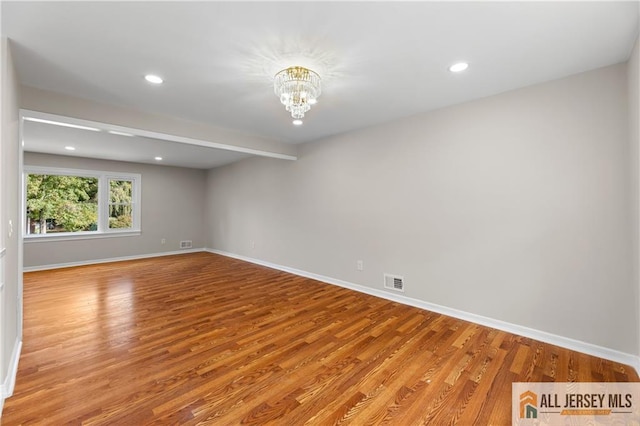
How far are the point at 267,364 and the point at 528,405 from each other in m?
1.79

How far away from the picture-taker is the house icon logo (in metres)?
1.61

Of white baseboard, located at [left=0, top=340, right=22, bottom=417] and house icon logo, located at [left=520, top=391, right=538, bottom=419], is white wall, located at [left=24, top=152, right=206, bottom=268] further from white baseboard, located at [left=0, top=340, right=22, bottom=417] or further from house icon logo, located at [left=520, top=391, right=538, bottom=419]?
A: house icon logo, located at [left=520, top=391, right=538, bottom=419]

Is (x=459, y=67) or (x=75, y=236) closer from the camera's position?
(x=459, y=67)

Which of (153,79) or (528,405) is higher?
(153,79)

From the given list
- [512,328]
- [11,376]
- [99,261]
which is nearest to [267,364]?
[11,376]

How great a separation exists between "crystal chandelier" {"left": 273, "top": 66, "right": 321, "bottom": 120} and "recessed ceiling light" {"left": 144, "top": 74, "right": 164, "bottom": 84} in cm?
112

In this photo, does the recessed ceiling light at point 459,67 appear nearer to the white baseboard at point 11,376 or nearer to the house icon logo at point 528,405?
the house icon logo at point 528,405

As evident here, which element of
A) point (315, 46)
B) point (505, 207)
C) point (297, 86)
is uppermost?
point (315, 46)

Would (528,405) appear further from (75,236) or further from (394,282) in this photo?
(75,236)

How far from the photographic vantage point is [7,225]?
1831 millimetres

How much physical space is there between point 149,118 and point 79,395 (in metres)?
2.87

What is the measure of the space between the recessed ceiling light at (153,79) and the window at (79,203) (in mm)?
4909

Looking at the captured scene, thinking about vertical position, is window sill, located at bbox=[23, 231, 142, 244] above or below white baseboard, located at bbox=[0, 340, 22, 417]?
above

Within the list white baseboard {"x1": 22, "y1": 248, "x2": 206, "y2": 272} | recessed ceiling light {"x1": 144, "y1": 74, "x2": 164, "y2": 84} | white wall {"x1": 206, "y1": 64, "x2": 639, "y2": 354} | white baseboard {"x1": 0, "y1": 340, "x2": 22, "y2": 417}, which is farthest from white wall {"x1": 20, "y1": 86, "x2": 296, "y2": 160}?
white baseboard {"x1": 22, "y1": 248, "x2": 206, "y2": 272}
